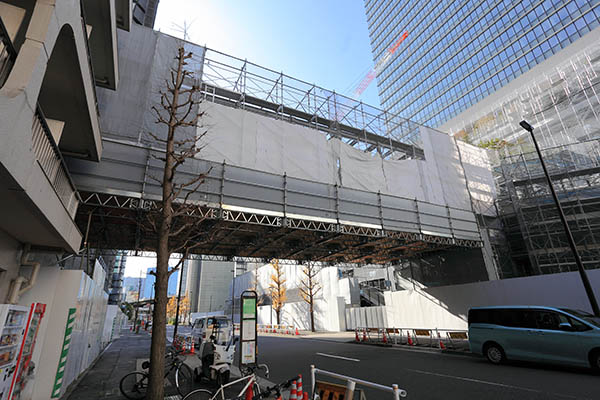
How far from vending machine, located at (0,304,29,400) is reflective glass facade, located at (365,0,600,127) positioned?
65.4 m

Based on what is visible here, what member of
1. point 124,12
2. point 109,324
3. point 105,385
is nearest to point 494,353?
point 105,385

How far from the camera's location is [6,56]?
421 cm

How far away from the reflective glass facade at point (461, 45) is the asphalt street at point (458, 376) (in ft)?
185

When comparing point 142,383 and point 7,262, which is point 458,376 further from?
point 7,262

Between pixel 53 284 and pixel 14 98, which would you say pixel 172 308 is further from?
pixel 14 98

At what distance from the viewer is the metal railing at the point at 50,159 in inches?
212

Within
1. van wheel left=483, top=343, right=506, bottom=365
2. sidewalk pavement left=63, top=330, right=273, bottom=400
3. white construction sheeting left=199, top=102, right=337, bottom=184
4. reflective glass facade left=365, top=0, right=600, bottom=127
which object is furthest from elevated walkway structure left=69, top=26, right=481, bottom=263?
reflective glass facade left=365, top=0, right=600, bottom=127

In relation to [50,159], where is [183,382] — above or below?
below

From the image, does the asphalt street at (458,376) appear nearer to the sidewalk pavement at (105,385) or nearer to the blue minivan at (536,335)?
the blue minivan at (536,335)

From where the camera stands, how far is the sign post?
952cm

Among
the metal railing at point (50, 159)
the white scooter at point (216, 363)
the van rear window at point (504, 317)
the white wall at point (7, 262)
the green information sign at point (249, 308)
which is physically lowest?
the white scooter at point (216, 363)

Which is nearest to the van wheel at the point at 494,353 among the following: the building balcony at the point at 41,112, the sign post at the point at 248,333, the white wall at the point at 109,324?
the sign post at the point at 248,333

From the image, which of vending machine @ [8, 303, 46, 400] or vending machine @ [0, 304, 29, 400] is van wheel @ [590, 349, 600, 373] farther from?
vending machine @ [8, 303, 46, 400]

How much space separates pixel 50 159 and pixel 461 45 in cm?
7788
